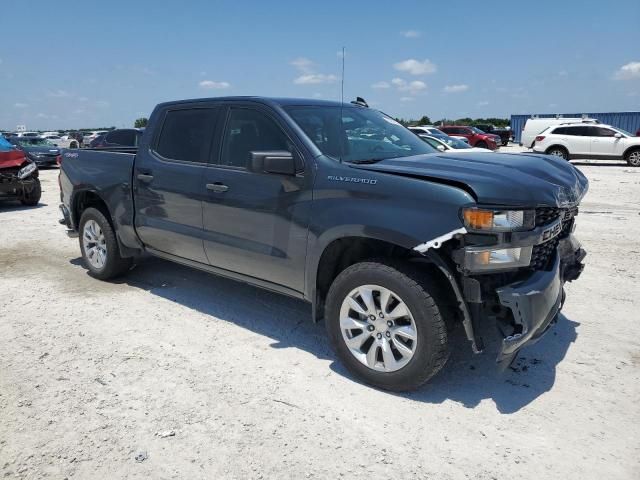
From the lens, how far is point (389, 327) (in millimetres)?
3256

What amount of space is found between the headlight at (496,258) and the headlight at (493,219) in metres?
0.13

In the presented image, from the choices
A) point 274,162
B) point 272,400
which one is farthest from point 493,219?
point 272,400

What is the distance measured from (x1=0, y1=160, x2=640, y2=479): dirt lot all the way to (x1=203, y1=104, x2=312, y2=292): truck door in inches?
25.7

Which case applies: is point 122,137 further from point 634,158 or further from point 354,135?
point 634,158

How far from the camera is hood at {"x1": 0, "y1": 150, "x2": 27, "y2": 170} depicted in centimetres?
1054

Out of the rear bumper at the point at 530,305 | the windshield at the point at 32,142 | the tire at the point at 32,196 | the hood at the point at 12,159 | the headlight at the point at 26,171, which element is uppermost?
the windshield at the point at 32,142

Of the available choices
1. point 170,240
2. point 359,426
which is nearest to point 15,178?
point 170,240

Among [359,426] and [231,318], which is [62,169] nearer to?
[231,318]

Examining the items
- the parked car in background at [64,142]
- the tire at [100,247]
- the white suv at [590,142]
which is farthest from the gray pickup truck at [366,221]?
the parked car in background at [64,142]

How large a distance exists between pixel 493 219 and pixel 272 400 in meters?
1.75

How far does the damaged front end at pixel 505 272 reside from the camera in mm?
2887

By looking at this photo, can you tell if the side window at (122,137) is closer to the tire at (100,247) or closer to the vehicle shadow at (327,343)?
the tire at (100,247)

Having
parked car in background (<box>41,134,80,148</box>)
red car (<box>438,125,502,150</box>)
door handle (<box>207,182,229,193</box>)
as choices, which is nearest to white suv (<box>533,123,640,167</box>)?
red car (<box>438,125,502,150</box>)

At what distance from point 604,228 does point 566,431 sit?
6.00m
